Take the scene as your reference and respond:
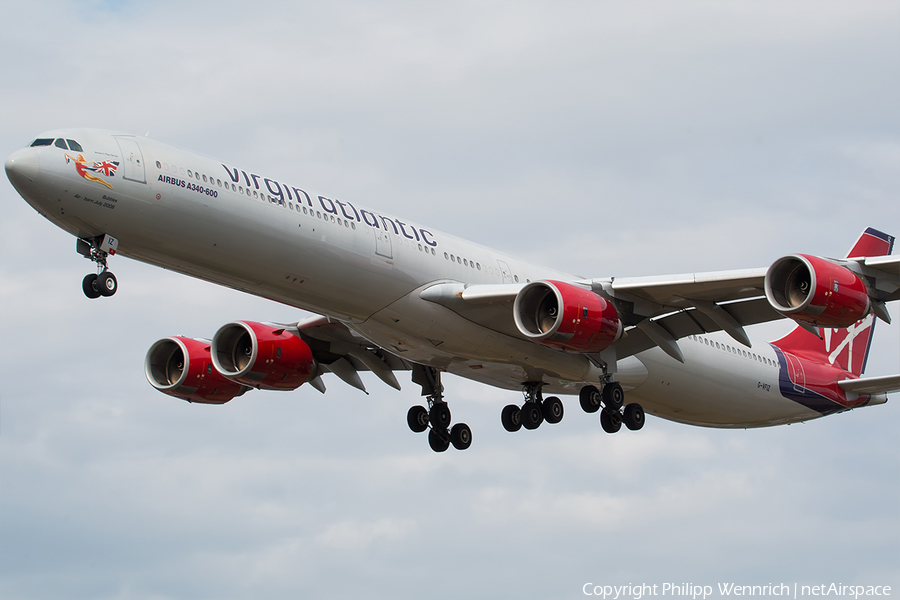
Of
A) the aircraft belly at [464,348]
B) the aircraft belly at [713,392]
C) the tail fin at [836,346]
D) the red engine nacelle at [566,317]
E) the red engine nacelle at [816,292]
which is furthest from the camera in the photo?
the tail fin at [836,346]

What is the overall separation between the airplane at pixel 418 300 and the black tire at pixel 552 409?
46 mm

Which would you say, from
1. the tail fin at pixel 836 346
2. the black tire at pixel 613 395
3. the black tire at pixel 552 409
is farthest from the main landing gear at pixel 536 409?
the tail fin at pixel 836 346

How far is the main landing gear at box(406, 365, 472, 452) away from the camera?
1441 inches

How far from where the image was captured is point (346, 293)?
29484 millimetres

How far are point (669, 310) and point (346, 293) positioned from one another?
8.98 metres

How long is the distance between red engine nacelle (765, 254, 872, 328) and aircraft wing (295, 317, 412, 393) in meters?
12.5

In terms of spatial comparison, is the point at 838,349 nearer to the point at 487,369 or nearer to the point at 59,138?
the point at 487,369

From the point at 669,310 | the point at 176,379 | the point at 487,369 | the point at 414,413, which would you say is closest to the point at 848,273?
the point at 669,310

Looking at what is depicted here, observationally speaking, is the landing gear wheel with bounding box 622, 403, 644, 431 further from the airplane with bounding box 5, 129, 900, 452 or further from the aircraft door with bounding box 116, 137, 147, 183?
the aircraft door with bounding box 116, 137, 147, 183

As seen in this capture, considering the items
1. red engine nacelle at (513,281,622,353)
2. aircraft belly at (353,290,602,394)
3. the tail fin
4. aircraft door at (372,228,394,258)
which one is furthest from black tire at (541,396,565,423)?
the tail fin

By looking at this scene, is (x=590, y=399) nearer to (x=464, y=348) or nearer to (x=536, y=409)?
(x=536, y=409)

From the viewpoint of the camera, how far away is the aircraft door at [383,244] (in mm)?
29867

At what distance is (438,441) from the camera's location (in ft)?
121

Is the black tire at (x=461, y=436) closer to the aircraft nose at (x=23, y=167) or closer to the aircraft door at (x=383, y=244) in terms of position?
the aircraft door at (x=383, y=244)
